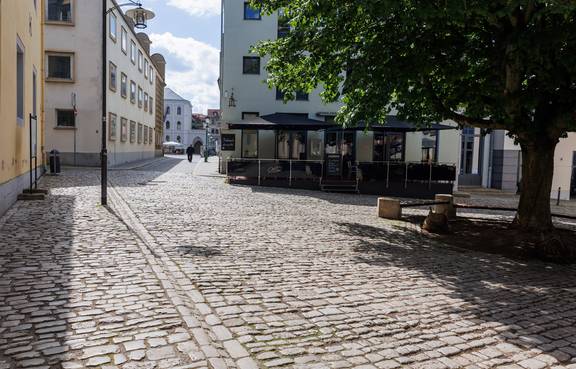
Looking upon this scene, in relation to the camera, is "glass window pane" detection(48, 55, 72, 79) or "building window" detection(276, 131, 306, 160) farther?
"glass window pane" detection(48, 55, 72, 79)

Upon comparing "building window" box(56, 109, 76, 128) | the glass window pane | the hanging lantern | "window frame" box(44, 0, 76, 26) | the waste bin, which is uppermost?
"window frame" box(44, 0, 76, 26)

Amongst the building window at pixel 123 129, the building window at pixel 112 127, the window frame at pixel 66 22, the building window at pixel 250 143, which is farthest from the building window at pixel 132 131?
the building window at pixel 250 143

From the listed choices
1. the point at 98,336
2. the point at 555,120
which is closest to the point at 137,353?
the point at 98,336

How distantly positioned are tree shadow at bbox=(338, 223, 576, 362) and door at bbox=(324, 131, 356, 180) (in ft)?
36.4

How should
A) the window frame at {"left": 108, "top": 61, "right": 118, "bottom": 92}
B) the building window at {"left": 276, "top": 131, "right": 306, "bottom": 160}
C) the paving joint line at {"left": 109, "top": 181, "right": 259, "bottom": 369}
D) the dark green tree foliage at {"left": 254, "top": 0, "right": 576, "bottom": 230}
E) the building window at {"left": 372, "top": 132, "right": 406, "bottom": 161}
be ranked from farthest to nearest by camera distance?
the window frame at {"left": 108, "top": 61, "right": 118, "bottom": 92}, the building window at {"left": 276, "top": 131, "right": 306, "bottom": 160}, the building window at {"left": 372, "top": 132, "right": 406, "bottom": 161}, the dark green tree foliage at {"left": 254, "top": 0, "right": 576, "bottom": 230}, the paving joint line at {"left": 109, "top": 181, "right": 259, "bottom": 369}

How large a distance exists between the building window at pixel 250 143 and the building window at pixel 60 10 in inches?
477

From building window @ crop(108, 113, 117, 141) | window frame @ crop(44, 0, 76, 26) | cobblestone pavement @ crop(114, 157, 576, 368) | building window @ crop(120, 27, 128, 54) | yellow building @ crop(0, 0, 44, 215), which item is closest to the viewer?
cobblestone pavement @ crop(114, 157, 576, 368)

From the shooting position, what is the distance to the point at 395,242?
971 centimetres

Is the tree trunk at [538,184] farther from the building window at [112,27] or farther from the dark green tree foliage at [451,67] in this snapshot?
the building window at [112,27]

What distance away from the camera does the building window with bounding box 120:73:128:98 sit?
34750 millimetres

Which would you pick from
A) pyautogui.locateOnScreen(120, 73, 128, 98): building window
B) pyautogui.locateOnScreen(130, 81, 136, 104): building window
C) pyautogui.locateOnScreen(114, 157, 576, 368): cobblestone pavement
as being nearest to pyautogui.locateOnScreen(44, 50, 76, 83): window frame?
pyautogui.locateOnScreen(120, 73, 128, 98): building window

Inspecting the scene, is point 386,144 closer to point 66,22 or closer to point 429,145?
point 429,145

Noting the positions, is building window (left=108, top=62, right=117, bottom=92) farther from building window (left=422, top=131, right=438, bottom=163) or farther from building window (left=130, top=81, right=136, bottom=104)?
building window (left=422, top=131, right=438, bottom=163)

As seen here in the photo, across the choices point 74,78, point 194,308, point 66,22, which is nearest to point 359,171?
point 194,308
